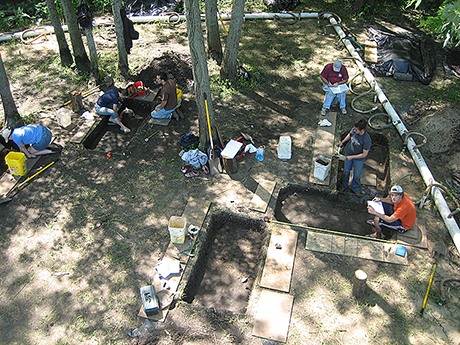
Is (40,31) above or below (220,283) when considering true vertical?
above

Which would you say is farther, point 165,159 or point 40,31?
point 40,31

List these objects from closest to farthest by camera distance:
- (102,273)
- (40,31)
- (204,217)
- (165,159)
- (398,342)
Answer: (398,342), (102,273), (204,217), (165,159), (40,31)

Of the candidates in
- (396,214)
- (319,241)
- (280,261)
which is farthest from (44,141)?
(396,214)

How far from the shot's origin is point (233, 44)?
33.8 feet

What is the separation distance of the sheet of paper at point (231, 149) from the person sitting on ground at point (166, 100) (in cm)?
201

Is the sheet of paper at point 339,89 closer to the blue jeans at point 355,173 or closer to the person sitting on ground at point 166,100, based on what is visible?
the blue jeans at point 355,173

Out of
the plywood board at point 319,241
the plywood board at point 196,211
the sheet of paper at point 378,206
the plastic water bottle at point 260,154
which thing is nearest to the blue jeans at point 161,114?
the plastic water bottle at point 260,154

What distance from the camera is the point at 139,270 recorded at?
654cm

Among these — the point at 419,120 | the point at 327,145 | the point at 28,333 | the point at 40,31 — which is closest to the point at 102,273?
the point at 28,333

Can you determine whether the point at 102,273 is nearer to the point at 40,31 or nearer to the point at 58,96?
the point at 58,96

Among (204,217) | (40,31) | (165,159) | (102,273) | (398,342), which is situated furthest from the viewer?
(40,31)

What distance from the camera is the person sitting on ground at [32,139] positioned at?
829 centimetres

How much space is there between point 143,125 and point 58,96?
9.80 feet

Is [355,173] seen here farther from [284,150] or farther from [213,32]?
[213,32]
